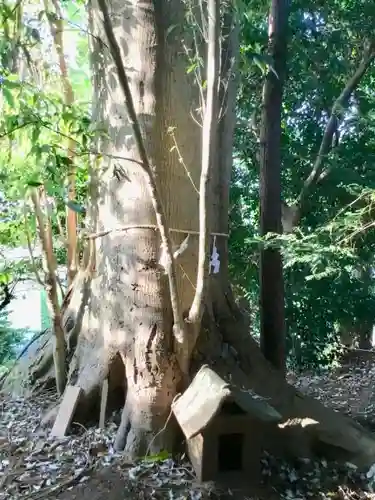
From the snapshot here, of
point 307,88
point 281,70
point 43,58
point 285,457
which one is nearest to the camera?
point 285,457

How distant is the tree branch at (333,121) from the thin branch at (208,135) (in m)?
2.45

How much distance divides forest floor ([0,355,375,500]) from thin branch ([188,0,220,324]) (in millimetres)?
647

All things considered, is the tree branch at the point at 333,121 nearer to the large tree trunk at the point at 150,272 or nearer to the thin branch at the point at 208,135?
the large tree trunk at the point at 150,272

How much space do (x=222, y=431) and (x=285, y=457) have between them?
49cm

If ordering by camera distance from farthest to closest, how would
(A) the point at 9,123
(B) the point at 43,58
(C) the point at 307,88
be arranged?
(C) the point at 307,88 < (B) the point at 43,58 < (A) the point at 9,123

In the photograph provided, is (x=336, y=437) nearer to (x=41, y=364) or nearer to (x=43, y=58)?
(x=41, y=364)

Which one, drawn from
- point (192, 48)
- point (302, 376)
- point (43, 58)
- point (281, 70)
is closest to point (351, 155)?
point (281, 70)

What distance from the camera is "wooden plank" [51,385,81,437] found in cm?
239

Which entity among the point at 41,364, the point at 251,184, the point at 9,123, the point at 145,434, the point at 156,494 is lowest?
the point at 156,494

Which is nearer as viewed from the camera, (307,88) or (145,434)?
(145,434)

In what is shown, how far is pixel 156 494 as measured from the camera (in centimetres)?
201

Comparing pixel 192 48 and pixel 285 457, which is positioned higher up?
pixel 192 48

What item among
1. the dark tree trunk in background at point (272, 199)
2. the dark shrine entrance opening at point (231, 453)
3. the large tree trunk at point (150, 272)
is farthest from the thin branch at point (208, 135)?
the dark tree trunk in background at point (272, 199)

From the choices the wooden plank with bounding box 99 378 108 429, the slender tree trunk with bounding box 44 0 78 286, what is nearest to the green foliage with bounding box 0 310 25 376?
the slender tree trunk with bounding box 44 0 78 286
